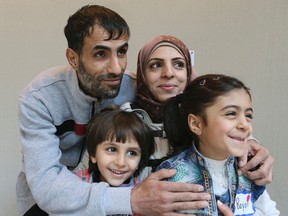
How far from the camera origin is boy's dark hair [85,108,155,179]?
42.4 inches

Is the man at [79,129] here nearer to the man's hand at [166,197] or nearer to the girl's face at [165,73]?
the man's hand at [166,197]

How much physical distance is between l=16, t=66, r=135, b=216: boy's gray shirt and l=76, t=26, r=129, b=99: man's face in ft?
0.16

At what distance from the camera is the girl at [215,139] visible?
97 cm

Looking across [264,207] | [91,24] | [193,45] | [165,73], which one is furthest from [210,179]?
[193,45]

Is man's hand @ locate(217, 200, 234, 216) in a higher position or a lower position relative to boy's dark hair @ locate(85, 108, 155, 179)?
lower

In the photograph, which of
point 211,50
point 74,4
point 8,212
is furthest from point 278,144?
point 8,212

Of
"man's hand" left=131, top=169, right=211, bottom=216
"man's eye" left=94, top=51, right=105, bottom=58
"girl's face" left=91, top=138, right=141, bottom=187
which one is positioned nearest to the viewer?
"man's hand" left=131, top=169, right=211, bottom=216

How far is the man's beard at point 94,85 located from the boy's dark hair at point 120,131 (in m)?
0.09

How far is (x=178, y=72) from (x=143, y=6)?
0.93 meters

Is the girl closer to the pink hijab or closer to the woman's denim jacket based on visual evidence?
the woman's denim jacket

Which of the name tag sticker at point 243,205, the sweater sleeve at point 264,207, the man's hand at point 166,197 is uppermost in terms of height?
the man's hand at point 166,197

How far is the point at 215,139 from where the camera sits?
98cm

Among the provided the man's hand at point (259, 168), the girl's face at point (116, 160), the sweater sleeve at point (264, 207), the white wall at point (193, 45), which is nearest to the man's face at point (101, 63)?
the girl's face at point (116, 160)

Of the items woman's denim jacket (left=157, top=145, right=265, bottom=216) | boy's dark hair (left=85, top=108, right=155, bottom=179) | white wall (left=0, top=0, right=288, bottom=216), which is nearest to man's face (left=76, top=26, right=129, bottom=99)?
boy's dark hair (left=85, top=108, right=155, bottom=179)
